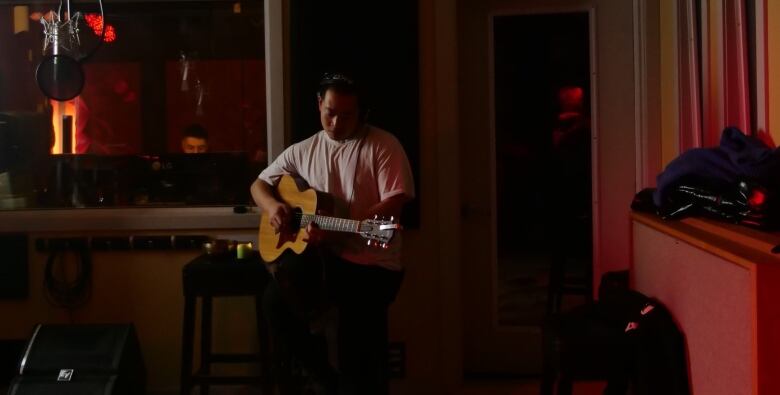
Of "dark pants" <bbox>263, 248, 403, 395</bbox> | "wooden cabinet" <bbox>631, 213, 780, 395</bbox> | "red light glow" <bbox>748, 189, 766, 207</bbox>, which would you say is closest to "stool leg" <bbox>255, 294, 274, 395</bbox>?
"dark pants" <bbox>263, 248, 403, 395</bbox>

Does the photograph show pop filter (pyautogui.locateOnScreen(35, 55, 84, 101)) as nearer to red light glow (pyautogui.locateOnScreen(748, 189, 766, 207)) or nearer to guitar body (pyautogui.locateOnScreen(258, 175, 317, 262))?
guitar body (pyautogui.locateOnScreen(258, 175, 317, 262))

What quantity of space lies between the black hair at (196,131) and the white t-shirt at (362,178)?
112 cm

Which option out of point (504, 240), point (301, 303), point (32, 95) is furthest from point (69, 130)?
point (504, 240)

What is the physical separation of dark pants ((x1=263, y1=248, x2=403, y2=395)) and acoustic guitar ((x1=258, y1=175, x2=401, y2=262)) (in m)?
0.07

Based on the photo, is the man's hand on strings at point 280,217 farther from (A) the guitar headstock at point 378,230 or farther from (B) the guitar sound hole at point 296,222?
(A) the guitar headstock at point 378,230

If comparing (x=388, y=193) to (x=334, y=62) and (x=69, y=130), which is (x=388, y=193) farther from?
(x=69, y=130)

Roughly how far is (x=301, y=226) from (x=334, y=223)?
16cm

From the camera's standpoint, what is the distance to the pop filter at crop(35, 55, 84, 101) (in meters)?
3.27

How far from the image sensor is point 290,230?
9.00ft

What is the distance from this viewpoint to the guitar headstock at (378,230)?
2537 millimetres

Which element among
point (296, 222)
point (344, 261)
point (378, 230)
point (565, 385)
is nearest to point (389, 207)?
point (378, 230)

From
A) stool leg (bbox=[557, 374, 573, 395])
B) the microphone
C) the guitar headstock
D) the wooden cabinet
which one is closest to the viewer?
the wooden cabinet

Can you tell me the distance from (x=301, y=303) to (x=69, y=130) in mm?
1803

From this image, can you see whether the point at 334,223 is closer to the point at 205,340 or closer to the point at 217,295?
the point at 217,295
